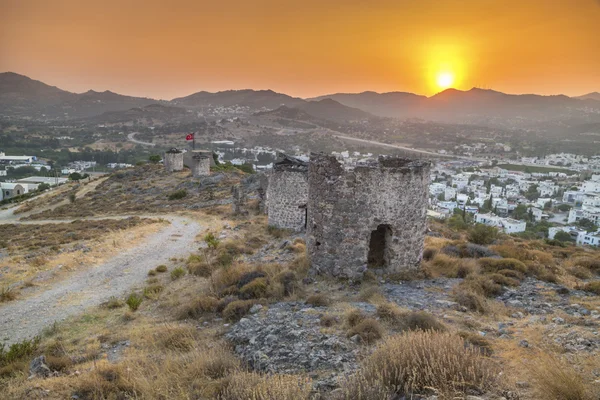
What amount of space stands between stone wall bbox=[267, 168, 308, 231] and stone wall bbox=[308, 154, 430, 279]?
6.54m

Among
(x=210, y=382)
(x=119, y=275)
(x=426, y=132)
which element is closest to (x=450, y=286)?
(x=210, y=382)

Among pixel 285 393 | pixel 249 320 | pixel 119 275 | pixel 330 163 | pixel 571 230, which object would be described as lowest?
pixel 571 230

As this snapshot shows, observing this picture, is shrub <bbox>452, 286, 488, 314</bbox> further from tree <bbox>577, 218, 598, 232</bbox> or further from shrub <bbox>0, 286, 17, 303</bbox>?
tree <bbox>577, 218, 598, 232</bbox>

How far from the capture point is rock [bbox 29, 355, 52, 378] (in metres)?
6.49

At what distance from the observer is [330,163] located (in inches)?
394

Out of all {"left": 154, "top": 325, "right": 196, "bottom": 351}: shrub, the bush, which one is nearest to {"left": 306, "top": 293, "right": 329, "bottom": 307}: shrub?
{"left": 154, "top": 325, "right": 196, "bottom": 351}: shrub

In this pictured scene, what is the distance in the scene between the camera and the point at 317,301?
8656 mm

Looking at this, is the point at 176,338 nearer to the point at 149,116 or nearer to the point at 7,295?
the point at 7,295

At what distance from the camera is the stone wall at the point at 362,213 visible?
9.79m

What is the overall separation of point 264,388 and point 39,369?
4.85 meters

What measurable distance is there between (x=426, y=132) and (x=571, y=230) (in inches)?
4343

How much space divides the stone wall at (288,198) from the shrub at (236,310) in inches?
355

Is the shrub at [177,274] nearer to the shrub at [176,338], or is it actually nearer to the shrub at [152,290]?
the shrub at [152,290]

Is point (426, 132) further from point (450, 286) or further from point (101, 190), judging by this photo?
point (450, 286)
